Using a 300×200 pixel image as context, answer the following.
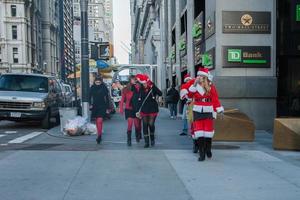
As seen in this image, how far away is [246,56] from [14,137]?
296 inches

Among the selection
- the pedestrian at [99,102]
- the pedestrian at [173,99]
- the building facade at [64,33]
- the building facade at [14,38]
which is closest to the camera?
the pedestrian at [99,102]

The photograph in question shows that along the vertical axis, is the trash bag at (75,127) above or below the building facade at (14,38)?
below

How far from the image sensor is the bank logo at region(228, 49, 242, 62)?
14430 mm

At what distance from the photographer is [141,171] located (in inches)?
291

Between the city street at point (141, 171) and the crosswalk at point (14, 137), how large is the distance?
205mm

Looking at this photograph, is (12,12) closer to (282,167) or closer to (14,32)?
(14,32)

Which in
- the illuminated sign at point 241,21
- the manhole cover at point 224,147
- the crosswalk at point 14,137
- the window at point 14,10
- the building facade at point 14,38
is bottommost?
the manhole cover at point 224,147

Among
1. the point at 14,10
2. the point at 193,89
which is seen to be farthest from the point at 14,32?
the point at 193,89

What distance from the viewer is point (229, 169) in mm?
7652

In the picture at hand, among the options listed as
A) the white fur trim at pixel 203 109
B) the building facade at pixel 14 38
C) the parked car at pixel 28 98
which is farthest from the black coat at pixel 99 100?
the building facade at pixel 14 38

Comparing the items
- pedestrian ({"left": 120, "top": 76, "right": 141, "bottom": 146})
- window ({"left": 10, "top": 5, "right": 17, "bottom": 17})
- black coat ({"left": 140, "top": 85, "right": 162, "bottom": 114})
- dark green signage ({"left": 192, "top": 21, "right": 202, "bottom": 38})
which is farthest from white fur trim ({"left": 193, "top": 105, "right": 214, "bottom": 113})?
window ({"left": 10, "top": 5, "right": 17, "bottom": 17})

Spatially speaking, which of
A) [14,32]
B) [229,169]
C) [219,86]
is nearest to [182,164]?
[229,169]

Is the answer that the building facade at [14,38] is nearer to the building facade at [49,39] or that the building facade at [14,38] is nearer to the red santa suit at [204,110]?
the building facade at [49,39]

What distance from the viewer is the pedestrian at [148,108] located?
10320 mm
